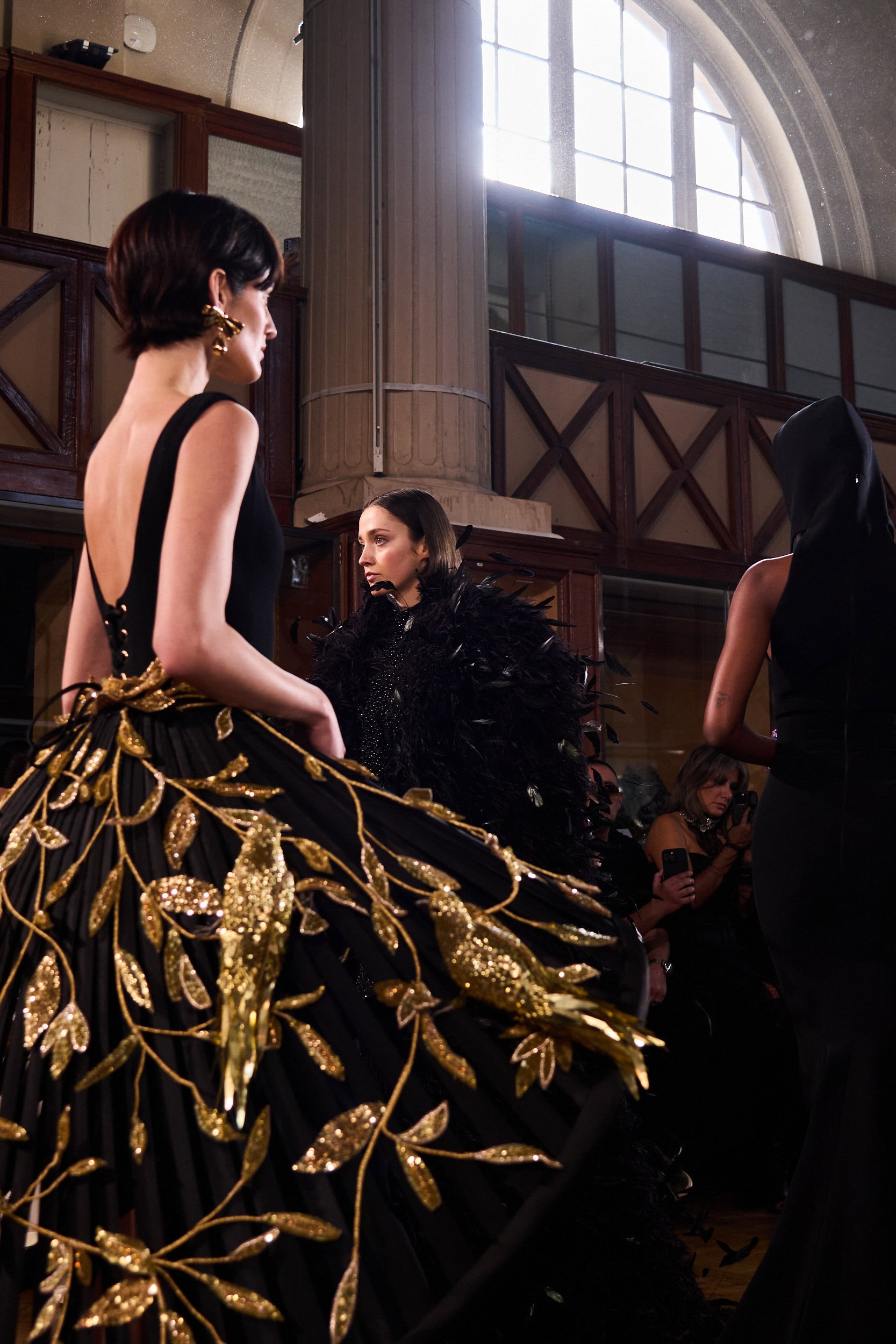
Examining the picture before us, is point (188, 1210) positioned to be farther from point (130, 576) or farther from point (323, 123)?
point (323, 123)

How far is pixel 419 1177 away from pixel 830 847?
1.10m

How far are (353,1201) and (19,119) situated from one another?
6.71 metres

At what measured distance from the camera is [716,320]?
8828 millimetres

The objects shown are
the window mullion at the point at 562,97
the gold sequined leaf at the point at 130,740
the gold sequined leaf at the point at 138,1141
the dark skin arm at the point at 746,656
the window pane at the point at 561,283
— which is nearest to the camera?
the gold sequined leaf at the point at 138,1141

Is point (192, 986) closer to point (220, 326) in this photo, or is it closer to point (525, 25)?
point (220, 326)

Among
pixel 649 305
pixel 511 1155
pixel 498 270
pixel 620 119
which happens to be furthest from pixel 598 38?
pixel 511 1155

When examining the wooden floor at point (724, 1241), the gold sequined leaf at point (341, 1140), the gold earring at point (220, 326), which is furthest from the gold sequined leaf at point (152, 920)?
the wooden floor at point (724, 1241)

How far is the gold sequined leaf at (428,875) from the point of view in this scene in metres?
1.26

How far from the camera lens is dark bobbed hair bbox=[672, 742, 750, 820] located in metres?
3.96

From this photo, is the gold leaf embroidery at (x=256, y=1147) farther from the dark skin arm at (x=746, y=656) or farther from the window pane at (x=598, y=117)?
the window pane at (x=598, y=117)

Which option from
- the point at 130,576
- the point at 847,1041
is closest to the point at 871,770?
the point at 847,1041

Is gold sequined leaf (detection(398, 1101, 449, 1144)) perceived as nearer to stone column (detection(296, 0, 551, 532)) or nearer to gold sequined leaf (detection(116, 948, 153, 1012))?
gold sequined leaf (detection(116, 948, 153, 1012))

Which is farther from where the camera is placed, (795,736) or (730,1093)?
(730,1093)

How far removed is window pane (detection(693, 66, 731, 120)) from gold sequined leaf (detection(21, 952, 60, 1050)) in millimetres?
9766
